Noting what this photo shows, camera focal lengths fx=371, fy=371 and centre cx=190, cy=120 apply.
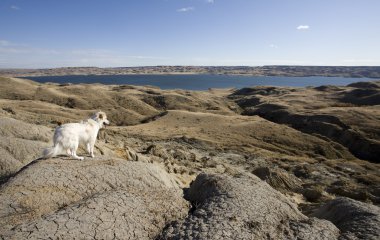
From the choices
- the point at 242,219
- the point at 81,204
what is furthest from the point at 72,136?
the point at 242,219

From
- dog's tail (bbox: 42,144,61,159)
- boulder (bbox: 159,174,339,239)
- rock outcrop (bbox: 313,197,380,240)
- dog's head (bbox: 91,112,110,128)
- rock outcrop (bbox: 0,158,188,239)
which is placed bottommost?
rock outcrop (bbox: 313,197,380,240)

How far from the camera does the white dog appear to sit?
8.91 metres

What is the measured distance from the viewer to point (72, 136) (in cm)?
905

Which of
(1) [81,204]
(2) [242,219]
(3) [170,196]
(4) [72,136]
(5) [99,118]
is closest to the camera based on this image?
(1) [81,204]

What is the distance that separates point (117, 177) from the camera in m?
9.12

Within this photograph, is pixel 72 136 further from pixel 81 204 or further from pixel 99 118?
pixel 81 204

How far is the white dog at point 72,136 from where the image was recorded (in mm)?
8906

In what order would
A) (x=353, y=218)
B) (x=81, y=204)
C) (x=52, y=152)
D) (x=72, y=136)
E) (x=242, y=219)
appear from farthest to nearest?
1. (x=72, y=136)
2. (x=52, y=152)
3. (x=353, y=218)
4. (x=242, y=219)
5. (x=81, y=204)

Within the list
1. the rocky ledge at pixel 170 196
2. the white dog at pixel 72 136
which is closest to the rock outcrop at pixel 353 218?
the rocky ledge at pixel 170 196

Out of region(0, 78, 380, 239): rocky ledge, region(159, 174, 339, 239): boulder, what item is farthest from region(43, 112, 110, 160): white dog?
region(159, 174, 339, 239): boulder

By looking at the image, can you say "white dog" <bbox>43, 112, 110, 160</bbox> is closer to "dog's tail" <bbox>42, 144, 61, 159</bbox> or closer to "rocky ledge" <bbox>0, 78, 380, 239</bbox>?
"dog's tail" <bbox>42, 144, 61, 159</bbox>

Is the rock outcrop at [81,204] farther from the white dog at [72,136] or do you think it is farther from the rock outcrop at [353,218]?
the rock outcrop at [353,218]

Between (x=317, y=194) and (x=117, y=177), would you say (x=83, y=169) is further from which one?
(x=317, y=194)

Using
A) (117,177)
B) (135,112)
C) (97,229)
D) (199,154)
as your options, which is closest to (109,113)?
(135,112)
